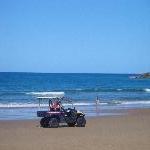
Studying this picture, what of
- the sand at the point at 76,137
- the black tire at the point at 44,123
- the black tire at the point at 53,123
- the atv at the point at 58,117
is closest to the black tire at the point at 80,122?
the atv at the point at 58,117

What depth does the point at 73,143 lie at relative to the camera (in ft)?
48.9

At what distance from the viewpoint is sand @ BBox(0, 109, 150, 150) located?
46.8 feet

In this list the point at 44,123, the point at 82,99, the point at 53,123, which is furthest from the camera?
the point at 82,99

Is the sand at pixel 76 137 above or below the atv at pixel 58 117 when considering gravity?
below

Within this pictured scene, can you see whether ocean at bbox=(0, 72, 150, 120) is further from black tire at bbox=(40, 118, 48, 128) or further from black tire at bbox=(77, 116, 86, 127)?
black tire at bbox=(77, 116, 86, 127)

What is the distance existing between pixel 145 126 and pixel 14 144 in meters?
8.00

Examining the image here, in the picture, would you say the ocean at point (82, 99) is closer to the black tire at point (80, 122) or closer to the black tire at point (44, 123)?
the black tire at point (44, 123)

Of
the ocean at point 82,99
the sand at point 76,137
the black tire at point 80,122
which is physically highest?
the ocean at point 82,99

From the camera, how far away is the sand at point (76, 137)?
1425 cm

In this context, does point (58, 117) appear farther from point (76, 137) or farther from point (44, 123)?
point (76, 137)

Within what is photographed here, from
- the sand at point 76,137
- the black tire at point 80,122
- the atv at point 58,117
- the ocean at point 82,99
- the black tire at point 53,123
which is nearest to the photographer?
the sand at point 76,137

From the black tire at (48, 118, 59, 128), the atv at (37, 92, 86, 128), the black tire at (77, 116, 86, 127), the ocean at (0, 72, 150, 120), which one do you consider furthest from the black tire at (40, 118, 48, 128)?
the ocean at (0, 72, 150, 120)

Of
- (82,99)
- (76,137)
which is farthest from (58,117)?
(82,99)

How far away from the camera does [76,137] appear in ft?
54.2
